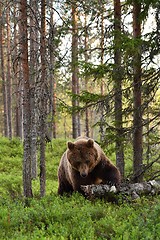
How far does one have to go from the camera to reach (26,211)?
24.3ft

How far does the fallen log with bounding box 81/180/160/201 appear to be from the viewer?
8172mm

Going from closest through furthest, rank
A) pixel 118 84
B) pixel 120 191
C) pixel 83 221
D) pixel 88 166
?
1. pixel 83 221
2. pixel 120 191
3. pixel 88 166
4. pixel 118 84

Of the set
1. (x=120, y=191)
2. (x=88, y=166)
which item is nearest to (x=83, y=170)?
(x=88, y=166)

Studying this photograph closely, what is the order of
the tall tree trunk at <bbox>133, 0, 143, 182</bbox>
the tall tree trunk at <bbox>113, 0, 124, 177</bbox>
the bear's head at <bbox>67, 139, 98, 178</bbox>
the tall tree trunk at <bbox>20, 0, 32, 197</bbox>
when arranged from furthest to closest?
the tall tree trunk at <bbox>133, 0, 143, 182</bbox> → the tall tree trunk at <bbox>113, 0, 124, 177</bbox> → the tall tree trunk at <bbox>20, 0, 32, 197</bbox> → the bear's head at <bbox>67, 139, 98, 178</bbox>

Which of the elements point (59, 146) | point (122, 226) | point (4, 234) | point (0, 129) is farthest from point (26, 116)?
point (0, 129)

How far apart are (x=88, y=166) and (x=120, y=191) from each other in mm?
1145

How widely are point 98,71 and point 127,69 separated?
0.94 meters

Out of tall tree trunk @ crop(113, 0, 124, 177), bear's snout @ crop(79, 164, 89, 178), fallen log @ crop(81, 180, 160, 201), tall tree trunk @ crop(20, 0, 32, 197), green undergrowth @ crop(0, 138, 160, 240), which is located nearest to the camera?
green undergrowth @ crop(0, 138, 160, 240)

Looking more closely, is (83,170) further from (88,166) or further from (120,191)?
(120,191)

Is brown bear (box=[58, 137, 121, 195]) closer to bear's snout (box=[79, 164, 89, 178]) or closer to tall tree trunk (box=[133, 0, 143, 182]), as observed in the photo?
bear's snout (box=[79, 164, 89, 178])

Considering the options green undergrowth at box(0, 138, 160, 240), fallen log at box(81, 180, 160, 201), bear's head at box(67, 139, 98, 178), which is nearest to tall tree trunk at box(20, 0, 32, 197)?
green undergrowth at box(0, 138, 160, 240)

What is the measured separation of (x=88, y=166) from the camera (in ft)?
Result: 29.7

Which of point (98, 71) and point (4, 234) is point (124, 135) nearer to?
point (98, 71)

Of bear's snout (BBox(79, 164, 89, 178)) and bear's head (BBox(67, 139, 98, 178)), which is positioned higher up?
bear's head (BBox(67, 139, 98, 178))
